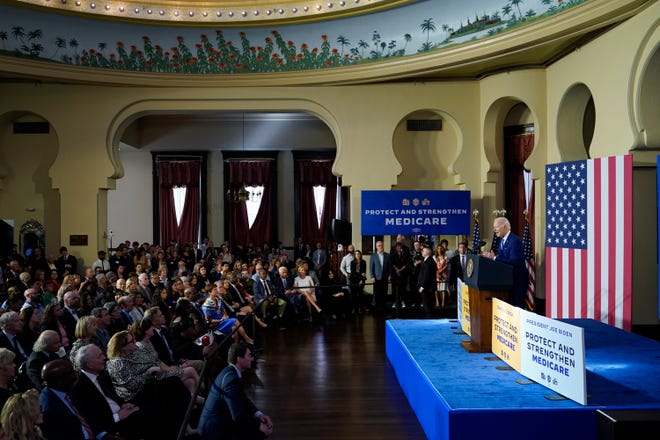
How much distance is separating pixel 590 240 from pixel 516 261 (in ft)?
10.1

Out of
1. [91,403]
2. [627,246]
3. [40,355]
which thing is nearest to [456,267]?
[627,246]

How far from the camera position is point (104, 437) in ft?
15.1

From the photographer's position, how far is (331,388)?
767 cm

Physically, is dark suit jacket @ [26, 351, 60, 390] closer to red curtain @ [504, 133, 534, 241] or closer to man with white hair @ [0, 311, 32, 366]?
man with white hair @ [0, 311, 32, 366]

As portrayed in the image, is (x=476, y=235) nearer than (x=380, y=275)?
No

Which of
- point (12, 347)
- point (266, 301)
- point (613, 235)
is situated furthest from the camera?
point (266, 301)

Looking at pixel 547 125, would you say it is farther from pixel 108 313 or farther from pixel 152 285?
pixel 108 313

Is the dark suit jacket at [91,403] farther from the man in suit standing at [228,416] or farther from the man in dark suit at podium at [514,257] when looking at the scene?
the man in dark suit at podium at [514,257]

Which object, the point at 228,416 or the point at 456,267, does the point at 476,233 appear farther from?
the point at 228,416

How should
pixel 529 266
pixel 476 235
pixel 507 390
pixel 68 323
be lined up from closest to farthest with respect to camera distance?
pixel 507 390
pixel 68 323
pixel 529 266
pixel 476 235

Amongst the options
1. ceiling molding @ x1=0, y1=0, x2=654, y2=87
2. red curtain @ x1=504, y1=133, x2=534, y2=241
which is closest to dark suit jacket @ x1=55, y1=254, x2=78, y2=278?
ceiling molding @ x1=0, y1=0, x2=654, y2=87

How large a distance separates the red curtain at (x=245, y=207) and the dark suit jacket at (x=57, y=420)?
16.4 meters

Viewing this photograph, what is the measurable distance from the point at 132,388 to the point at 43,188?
11.7m

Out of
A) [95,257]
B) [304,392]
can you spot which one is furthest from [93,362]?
[95,257]
